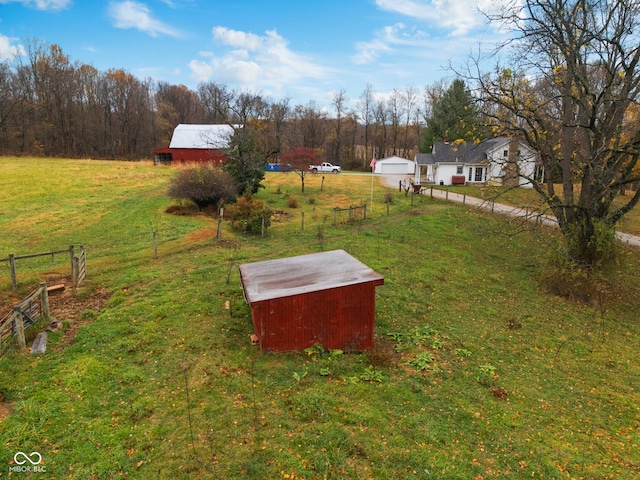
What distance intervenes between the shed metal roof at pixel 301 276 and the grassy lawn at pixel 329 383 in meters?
1.26

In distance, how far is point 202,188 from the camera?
24.0 metres

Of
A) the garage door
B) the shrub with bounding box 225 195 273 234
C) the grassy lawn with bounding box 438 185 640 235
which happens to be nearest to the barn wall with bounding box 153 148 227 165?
the garage door

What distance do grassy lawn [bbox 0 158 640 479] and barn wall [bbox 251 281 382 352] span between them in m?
0.35

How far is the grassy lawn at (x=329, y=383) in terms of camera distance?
6.14 meters

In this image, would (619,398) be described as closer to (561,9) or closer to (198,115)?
(561,9)

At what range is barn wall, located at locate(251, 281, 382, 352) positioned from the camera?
8.81m

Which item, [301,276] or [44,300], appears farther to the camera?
[301,276]

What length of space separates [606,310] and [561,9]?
1096 centimetres

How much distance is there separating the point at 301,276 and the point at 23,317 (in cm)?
651

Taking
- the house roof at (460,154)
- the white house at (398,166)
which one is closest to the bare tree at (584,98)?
the house roof at (460,154)

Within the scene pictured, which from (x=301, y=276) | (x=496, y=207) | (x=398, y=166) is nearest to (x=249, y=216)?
(x=301, y=276)

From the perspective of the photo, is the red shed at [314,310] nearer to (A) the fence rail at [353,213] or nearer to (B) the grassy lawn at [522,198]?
(A) the fence rail at [353,213]

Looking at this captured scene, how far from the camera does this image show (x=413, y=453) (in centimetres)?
632

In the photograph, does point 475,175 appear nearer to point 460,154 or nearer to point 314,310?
point 460,154
